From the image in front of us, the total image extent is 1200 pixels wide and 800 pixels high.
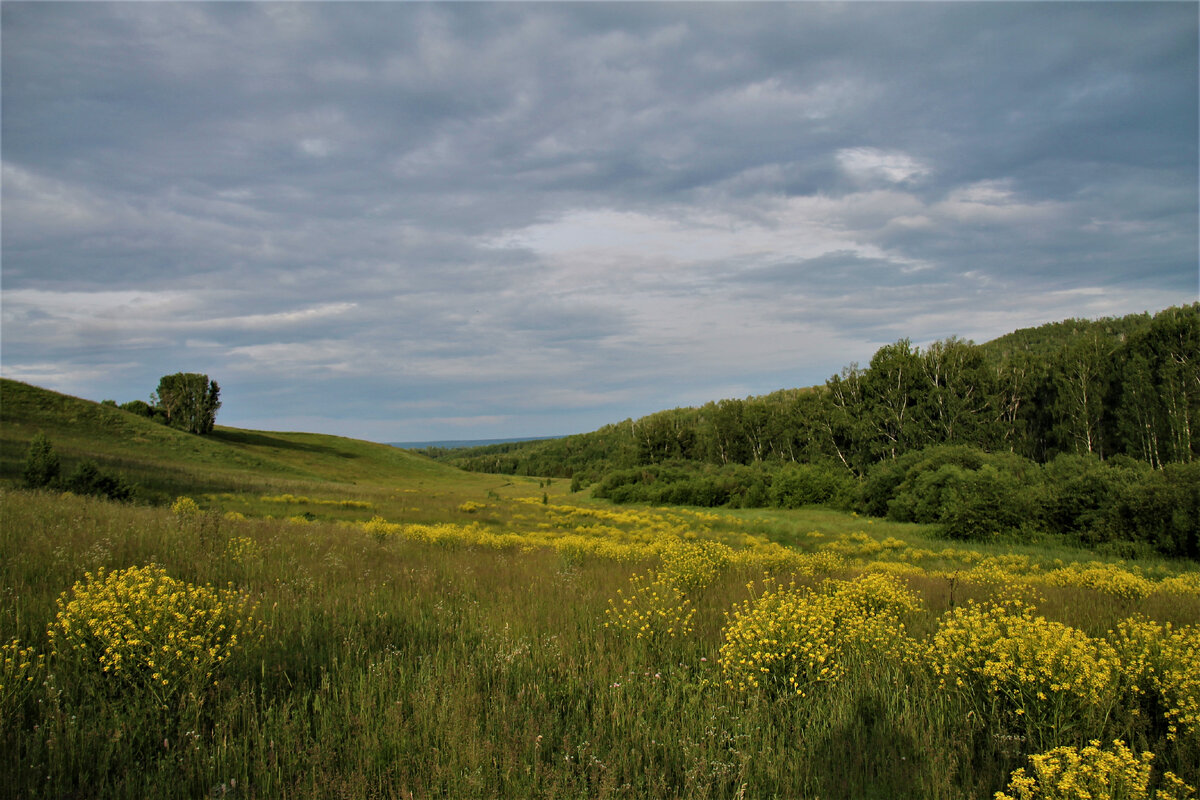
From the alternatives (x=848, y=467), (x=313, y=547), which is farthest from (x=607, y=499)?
(x=313, y=547)

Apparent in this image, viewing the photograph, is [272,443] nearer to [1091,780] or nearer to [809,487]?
[809,487]

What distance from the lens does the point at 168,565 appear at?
24.6 feet

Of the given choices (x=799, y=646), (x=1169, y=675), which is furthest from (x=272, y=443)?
(x=1169, y=675)

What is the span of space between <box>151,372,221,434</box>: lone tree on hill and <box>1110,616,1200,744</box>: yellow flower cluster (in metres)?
90.7

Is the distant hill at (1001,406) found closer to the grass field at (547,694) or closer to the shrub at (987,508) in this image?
the shrub at (987,508)

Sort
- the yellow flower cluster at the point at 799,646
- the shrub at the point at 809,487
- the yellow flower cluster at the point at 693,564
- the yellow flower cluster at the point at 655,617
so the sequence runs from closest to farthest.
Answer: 1. the yellow flower cluster at the point at 799,646
2. the yellow flower cluster at the point at 655,617
3. the yellow flower cluster at the point at 693,564
4. the shrub at the point at 809,487

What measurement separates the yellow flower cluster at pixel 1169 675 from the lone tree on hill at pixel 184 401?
9074cm

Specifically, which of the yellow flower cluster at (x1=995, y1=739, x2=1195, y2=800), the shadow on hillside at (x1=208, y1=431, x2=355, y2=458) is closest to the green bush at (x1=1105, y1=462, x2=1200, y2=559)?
the yellow flower cluster at (x1=995, y1=739, x2=1195, y2=800)

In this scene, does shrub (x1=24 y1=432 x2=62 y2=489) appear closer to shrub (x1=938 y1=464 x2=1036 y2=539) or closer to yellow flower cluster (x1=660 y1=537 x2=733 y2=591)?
yellow flower cluster (x1=660 y1=537 x2=733 y2=591)

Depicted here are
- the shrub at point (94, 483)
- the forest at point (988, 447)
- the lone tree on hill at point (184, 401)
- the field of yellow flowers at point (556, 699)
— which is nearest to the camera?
the field of yellow flowers at point (556, 699)

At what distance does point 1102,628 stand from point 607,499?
191 feet

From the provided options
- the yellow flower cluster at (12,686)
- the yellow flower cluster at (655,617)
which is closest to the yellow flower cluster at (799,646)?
the yellow flower cluster at (655,617)

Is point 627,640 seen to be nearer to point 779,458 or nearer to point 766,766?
point 766,766

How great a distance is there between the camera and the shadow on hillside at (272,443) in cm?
7556
